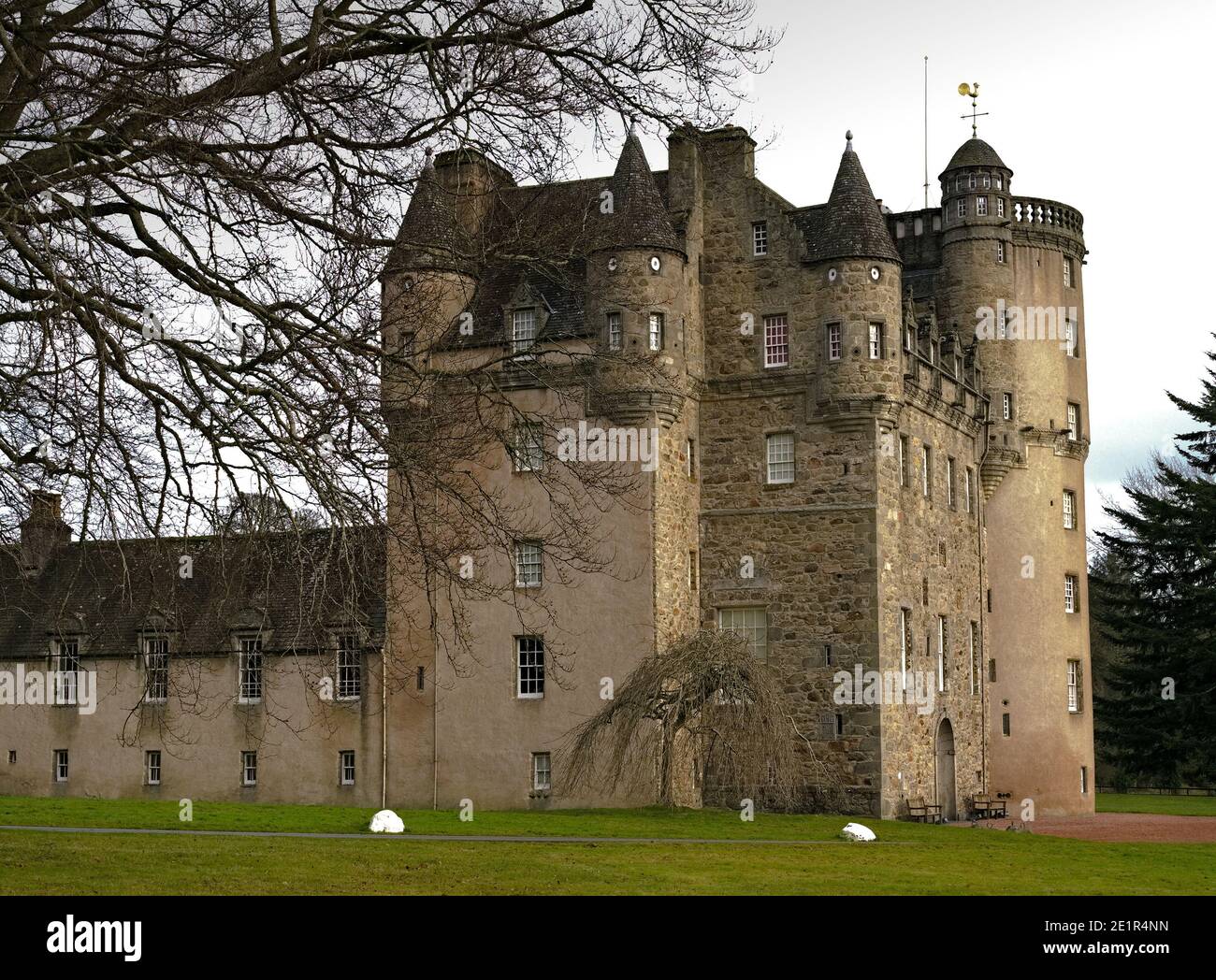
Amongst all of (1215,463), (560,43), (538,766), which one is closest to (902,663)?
(538,766)

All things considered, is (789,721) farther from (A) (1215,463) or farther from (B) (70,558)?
(A) (1215,463)

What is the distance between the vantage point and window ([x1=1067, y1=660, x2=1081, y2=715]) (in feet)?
160

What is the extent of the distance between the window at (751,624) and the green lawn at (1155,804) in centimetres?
1575

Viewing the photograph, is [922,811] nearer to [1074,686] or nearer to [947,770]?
[947,770]

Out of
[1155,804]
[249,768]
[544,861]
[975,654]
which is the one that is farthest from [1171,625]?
[544,861]

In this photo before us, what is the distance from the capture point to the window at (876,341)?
134 ft

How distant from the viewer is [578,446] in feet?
131

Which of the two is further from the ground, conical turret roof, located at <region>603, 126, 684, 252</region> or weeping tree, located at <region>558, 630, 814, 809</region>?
conical turret roof, located at <region>603, 126, 684, 252</region>

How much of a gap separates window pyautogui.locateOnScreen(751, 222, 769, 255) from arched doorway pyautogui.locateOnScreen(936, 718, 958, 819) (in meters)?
12.4

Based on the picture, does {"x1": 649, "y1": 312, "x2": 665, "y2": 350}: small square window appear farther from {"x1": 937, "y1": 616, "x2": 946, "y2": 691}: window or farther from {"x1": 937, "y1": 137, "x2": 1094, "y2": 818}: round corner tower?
{"x1": 937, "y1": 137, "x2": 1094, "y2": 818}: round corner tower

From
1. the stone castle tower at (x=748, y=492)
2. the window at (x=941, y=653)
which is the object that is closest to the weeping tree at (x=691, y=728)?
the stone castle tower at (x=748, y=492)

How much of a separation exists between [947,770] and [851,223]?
45.3 ft

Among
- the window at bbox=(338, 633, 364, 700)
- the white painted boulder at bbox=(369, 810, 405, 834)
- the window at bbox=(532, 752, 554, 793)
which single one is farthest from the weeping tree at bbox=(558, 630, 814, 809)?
the white painted boulder at bbox=(369, 810, 405, 834)

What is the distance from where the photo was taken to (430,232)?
57.6 ft
